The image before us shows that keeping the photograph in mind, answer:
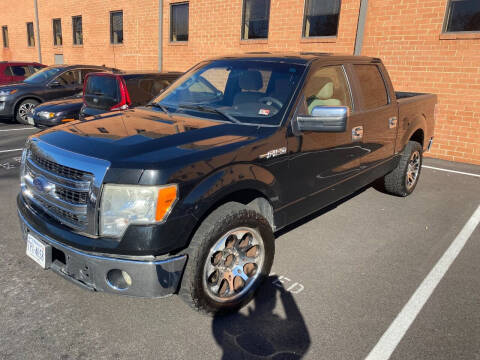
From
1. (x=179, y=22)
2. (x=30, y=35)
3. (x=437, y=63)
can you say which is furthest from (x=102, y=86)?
(x=30, y=35)

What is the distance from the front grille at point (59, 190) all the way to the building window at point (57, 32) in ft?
69.7

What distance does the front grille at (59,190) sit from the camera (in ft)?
7.70

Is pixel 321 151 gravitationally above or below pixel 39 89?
above

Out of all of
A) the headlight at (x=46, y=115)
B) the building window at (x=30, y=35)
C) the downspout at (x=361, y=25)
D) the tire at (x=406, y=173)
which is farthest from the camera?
the building window at (x=30, y=35)

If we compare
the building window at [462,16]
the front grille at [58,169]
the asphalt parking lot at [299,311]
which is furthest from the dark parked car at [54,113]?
the building window at [462,16]

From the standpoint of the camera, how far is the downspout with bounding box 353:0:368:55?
8805 millimetres

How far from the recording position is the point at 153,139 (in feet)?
8.64

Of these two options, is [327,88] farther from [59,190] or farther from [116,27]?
[116,27]

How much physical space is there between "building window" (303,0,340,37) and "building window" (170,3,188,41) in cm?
519

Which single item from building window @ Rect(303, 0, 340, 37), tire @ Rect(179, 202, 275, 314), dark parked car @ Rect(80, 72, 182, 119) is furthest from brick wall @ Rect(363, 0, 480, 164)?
tire @ Rect(179, 202, 275, 314)

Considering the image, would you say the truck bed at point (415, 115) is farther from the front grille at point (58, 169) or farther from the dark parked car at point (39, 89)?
the dark parked car at point (39, 89)

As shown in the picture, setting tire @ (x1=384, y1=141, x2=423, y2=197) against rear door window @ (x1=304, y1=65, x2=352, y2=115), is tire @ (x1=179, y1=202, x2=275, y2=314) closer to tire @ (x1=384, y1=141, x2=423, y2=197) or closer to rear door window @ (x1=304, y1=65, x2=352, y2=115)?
rear door window @ (x1=304, y1=65, x2=352, y2=115)

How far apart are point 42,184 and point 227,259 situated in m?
1.42

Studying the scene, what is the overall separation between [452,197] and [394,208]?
1.27 metres
